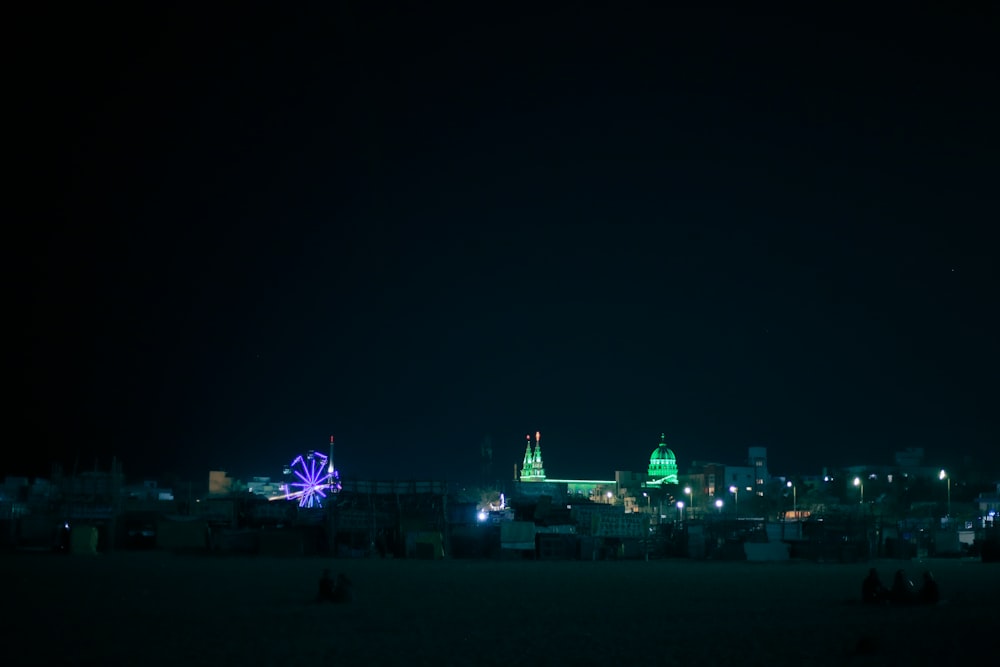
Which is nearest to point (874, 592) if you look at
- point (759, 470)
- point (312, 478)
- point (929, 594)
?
point (929, 594)

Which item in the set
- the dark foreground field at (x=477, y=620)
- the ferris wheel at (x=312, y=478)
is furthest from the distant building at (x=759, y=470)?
the dark foreground field at (x=477, y=620)

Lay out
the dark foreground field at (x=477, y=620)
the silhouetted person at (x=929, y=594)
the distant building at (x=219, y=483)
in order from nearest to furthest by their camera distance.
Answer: the dark foreground field at (x=477, y=620)
the silhouetted person at (x=929, y=594)
the distant building at (x=219, y=483)

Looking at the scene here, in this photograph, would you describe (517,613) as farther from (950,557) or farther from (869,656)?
(950,557)

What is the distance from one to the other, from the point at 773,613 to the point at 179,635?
12.2 metres

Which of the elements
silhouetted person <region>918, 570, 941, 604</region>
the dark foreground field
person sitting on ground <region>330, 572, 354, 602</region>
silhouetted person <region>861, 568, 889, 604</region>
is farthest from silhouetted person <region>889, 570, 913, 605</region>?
person sitting on ground <region>330, 572, 354, 602</region>

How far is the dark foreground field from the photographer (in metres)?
16.8

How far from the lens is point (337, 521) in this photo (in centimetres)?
5153

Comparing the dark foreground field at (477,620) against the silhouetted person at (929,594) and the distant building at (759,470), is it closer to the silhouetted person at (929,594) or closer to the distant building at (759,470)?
the silhouetted person at (929,594)

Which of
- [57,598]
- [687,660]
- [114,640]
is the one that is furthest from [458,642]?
[57,598]

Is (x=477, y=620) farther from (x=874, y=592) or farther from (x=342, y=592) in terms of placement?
(x=874, y=592)

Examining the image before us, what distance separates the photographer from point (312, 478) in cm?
10225

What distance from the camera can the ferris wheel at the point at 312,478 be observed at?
97.8 metres

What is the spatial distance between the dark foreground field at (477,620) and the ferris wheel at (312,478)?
61890mm

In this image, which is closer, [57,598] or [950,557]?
[57,598]
